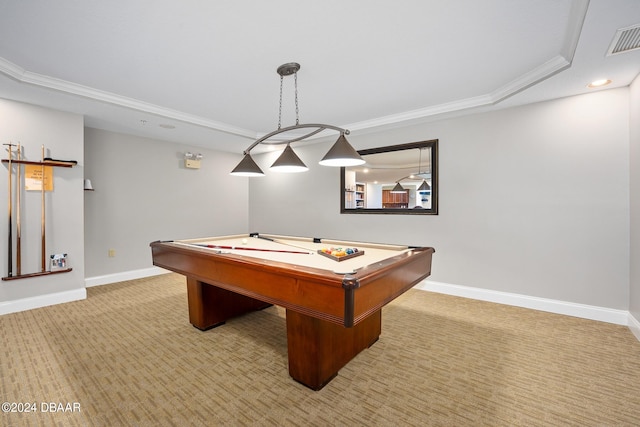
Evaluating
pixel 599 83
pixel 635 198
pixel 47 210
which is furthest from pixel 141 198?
pixel 635 198

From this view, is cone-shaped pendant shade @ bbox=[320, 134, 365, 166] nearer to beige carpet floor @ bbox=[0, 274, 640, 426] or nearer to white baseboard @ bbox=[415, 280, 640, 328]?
beige carpet floor @ bbox=[0, 274, 640, 426]

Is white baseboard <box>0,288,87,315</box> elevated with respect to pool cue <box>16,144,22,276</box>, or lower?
lower

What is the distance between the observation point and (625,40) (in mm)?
1907

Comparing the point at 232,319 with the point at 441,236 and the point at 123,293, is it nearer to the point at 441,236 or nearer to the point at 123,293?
the point at 123,293

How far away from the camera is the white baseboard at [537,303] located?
8.89ft

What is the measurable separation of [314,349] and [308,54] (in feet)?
7.57

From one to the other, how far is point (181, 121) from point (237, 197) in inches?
91.9

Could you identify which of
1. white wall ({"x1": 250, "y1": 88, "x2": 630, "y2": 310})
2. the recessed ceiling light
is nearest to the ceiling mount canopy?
white wall ({"x1": 250, "y1": 88, "x2": 630, "y2": 310})

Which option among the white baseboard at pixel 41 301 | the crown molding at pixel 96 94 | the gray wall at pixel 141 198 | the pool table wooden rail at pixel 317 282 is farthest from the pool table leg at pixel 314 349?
the gray wall at pixel 141 198

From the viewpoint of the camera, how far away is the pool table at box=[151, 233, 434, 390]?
1356 mm

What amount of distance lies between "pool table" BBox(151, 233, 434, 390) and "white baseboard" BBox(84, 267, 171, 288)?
230 cm

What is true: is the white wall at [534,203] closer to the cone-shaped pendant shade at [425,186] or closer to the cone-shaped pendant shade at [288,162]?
the cone-shaped pendant shade at [425,186]

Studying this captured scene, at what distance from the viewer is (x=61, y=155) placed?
3.36m

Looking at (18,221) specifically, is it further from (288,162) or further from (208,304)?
(288,162)
